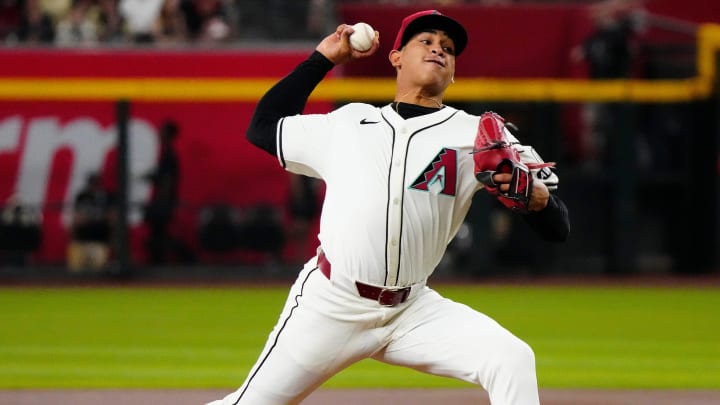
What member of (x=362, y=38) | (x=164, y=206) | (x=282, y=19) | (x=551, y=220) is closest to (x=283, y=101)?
(x=362, y=38)

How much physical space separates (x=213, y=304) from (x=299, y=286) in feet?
23.4

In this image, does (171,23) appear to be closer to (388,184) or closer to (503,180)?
(388,184)

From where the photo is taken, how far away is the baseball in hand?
384cm

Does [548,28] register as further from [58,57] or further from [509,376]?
[509,376]

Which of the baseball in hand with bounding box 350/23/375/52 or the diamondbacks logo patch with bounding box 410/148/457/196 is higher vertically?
the baseball in hand with bounding box 350/23/375/52

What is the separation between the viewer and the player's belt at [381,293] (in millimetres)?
3801

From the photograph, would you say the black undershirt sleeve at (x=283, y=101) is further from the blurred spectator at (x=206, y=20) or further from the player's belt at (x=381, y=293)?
the blurred spectator at (x=206, y=20)

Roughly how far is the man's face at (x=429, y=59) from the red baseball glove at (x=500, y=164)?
0.36 meters

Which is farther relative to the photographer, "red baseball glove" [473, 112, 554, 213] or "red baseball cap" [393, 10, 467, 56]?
"red baseball cap" [393, 10, 467, 56]

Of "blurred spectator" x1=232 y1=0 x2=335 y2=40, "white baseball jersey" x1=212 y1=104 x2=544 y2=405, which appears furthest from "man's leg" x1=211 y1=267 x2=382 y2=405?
"blurred spectator" x1=232 y1=0 x2=335 y2=40

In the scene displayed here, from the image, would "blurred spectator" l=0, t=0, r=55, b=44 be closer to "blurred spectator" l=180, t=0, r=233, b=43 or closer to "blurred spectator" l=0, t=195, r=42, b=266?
"blurred spectator" l=180, t=0, r=233, b=43

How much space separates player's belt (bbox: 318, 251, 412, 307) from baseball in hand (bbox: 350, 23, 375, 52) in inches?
29.1

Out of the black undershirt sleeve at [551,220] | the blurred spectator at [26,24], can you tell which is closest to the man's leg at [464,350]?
the black undershirt sleeve at [551,220]

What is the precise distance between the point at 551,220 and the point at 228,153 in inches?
407
